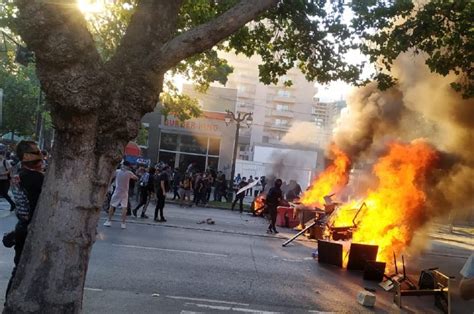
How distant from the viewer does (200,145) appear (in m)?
34.5

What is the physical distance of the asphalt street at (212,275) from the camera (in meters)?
6.12

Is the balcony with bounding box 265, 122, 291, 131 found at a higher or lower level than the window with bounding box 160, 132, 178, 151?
higher

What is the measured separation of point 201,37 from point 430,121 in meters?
12.1

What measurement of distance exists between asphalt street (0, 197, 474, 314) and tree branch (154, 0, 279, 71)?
297cm

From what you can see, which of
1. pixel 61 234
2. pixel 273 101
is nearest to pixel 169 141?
pixel 61 234

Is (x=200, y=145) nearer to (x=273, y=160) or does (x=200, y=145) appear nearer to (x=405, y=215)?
(x=273, y=160)

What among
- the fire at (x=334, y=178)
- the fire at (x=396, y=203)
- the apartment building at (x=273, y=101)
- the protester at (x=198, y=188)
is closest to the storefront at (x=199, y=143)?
the protester at (x=198, y=188)

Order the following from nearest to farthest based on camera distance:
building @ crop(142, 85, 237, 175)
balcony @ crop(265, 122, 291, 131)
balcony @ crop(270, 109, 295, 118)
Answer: building @ crop(142, 85, 237, 175), balcony @ crop(265, 122, 291, 131), balcony @ crop(270, 109, 295, 118)

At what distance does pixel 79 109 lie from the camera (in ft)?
11.9

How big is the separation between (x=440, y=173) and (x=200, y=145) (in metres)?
23.8

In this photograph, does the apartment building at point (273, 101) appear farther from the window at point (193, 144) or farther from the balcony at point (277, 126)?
the window at point (193, 144)

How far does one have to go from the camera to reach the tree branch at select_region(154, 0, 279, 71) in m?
3.99

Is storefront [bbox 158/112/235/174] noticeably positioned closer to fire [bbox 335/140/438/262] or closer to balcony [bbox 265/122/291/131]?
fire [bbox 335/140/438/262]

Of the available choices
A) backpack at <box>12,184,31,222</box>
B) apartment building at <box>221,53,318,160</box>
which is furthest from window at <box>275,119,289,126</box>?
backpack at <box>12,184,31,222</box>
